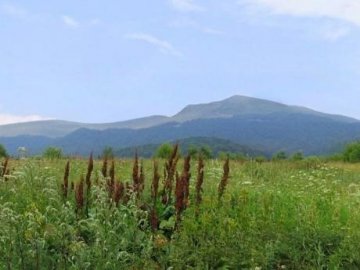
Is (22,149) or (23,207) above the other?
(22,149)

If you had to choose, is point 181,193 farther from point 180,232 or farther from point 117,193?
point 117,193

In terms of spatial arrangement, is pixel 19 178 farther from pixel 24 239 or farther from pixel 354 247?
pixel 354 247

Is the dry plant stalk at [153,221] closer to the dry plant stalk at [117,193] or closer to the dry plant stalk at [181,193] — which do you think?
the dry plant stalk at [181,193]

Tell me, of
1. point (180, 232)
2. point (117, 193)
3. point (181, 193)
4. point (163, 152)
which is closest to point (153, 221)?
point (180, 232)

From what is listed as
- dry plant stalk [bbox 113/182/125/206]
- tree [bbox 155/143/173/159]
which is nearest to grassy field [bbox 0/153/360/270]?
dry plant stalk [bbox 113/182/125/206]

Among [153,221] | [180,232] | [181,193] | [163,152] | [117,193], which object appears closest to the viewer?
[180,232]

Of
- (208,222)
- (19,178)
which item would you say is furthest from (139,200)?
(19,178)

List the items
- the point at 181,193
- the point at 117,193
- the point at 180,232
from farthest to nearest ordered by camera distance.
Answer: the point at 117,193, the point at 181,193, the point at 180,232

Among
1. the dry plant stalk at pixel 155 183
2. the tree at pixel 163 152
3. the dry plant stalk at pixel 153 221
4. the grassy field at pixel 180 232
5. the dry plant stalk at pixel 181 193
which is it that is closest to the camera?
the grassy field at pixel 180 232

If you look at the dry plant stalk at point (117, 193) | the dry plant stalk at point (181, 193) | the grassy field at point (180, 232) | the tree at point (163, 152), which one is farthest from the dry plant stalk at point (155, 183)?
the tree at point (163, 152)

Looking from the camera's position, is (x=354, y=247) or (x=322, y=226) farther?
(x=322, y=226)

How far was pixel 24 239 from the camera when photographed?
6.42 meters

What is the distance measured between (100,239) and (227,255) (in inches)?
50.5

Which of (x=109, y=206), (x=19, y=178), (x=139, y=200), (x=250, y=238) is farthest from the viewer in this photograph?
(x=19, y=178)
